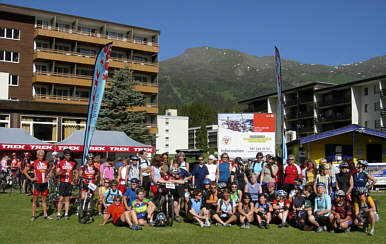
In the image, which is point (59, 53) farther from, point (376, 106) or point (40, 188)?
point (376, 106)

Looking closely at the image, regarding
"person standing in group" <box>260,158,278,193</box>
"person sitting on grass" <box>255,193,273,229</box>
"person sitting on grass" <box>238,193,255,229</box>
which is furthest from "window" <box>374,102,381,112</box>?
"person sitting on grass" <box>238,193,255,229</box>

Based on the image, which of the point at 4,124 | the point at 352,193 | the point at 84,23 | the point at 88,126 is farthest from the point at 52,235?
the point at 84,23

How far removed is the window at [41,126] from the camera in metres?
32.7

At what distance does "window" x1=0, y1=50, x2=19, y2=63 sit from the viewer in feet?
143

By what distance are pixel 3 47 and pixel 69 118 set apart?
1608 centimetres

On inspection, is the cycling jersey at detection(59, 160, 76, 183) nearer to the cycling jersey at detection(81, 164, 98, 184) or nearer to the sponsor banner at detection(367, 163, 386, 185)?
the cycling jersey at detection(81, 164, 98, 184)

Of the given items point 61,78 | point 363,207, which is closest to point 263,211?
point 363,207

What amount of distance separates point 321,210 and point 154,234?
4.15 meters

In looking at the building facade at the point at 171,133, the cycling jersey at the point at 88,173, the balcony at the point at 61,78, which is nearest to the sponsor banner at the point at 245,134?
the cycling jersey at the point at 88,173

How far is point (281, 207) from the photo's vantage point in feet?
34.2

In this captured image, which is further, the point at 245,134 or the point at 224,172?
the point at 245,134

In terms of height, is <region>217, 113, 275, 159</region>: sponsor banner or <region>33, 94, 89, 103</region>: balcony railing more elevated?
<region>33, 94, 89, 103</region>: balcony railing

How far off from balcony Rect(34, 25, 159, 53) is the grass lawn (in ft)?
131

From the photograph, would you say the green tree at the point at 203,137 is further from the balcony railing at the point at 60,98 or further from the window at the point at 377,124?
the balcony railing at the point at 60,98
